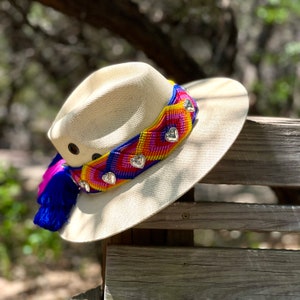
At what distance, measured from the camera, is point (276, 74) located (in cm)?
652

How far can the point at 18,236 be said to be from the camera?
4.40m

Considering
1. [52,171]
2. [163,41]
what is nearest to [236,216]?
[52,171]

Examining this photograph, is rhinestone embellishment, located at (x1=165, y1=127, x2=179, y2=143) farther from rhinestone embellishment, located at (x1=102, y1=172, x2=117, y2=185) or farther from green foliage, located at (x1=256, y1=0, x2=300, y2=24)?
green foliage, located at (x1=256, y1=0, x2=300, y2=24)

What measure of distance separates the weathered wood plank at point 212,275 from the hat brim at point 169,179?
0.20 meters

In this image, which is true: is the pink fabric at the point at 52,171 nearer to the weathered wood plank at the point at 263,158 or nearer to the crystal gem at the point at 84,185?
the crystal gem at the point at 84,185

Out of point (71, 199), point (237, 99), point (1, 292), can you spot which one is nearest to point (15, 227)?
point (1, 292)

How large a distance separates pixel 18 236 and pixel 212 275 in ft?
9.48

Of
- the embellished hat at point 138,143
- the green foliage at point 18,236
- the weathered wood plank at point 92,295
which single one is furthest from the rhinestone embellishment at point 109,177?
the green foliage at point 18,236

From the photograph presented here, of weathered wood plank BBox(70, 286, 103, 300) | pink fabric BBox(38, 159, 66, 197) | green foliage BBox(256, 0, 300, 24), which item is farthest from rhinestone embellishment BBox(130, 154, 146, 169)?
green foliage BBox(256, 0, 300, 24)

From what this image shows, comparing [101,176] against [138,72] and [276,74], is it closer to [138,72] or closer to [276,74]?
[138,72]

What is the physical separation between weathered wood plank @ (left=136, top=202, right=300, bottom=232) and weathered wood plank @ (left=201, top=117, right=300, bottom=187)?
7 centimetres

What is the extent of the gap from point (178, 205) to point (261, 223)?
24 centimetres

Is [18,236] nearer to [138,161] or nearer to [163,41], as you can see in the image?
[163,41]

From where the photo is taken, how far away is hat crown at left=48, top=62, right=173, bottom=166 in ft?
5.18
